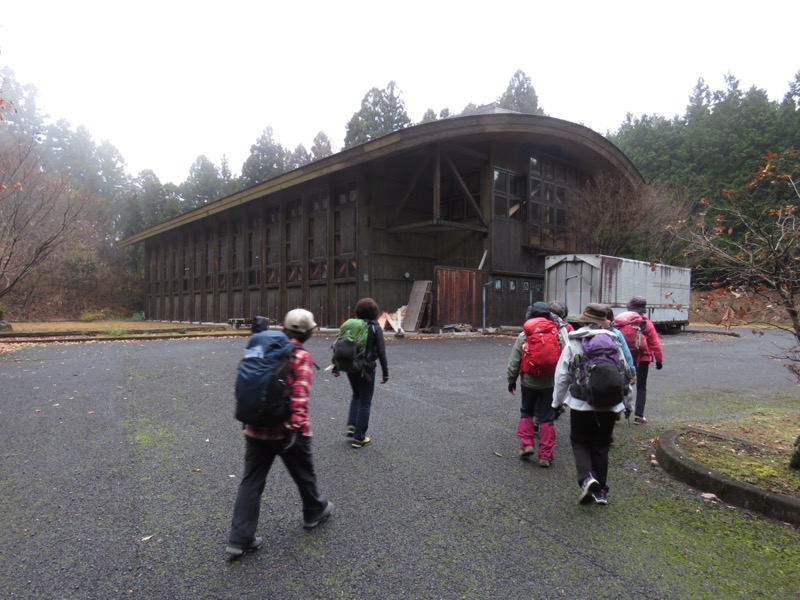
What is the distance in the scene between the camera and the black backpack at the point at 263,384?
Answer: 2.63 metres

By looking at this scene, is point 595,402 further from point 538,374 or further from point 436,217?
point 436,217

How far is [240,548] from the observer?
2781 millimetres

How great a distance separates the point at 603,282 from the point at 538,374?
15.6 metres

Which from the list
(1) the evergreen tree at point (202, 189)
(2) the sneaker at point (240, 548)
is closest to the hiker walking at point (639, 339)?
(2) the sneaker at point (240, 548)

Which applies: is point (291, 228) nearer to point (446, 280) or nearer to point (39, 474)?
point (446, 280)

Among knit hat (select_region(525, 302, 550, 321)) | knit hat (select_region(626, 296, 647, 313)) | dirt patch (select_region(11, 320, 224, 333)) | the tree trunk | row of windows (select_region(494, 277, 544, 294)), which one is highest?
row of windows (select_region(494, 277, 544, 294))

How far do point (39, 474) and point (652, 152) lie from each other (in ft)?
188

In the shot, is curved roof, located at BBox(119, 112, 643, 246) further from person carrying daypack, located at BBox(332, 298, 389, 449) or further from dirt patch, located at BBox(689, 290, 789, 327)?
dirt patch, located at BBox(689, 290, 789, 327)

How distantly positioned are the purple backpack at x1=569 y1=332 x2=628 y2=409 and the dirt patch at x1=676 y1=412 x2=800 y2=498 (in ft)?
4.54

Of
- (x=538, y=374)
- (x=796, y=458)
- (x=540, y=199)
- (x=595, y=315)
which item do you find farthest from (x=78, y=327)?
(x=796, y=458)

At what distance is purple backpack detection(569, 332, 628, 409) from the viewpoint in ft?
11.5

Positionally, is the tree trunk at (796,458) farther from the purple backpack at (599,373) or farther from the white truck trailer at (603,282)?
the white truck trailer at (603,282)

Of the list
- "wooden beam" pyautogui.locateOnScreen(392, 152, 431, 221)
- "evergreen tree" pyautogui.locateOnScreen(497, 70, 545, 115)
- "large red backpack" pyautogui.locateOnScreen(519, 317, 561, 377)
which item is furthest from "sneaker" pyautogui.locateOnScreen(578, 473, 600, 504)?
"evergreen tree" pyautogui.locateOnScreen(497, 70, 545, 115)

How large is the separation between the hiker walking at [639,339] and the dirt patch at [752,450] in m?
0.69
